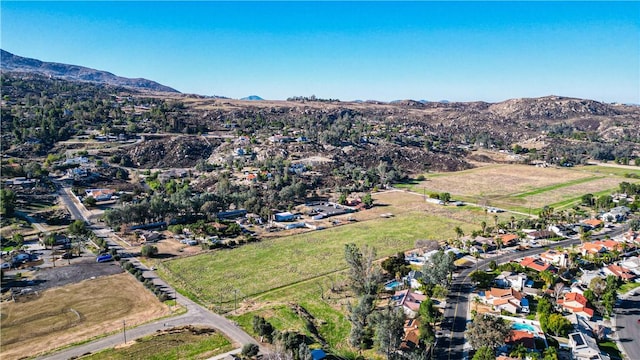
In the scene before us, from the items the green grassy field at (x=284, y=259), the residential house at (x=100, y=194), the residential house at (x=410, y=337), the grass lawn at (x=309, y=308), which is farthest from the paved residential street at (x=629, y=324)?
the residential house at (x=100, y=194)

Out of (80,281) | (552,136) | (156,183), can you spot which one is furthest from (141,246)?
(552,136)

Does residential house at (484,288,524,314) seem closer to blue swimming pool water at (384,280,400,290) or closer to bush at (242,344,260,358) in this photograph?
blue swimming pool water at (384,280,400,290)

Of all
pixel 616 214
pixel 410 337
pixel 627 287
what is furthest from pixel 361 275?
pixel 616 214

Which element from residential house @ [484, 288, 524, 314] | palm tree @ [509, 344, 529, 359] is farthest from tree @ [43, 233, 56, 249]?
palm tree @ [509, 344, 529, 359]

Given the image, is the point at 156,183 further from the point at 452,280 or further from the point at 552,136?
the point at 552,136

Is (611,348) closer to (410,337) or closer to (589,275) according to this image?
(589,275)

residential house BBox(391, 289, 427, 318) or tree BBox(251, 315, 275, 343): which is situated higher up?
residential house BBox(391, 289, 427, 318)
